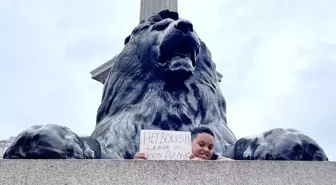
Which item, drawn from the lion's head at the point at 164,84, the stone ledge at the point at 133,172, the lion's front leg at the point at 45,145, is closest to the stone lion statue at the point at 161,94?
the lion's head at the point at 164,84

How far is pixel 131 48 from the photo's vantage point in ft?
12.4

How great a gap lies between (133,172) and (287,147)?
0.74 meters

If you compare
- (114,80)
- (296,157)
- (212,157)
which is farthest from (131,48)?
(296,157)

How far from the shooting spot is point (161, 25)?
3.66 m

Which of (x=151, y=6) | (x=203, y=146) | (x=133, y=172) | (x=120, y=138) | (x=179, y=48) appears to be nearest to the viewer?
(x=133, y=172)

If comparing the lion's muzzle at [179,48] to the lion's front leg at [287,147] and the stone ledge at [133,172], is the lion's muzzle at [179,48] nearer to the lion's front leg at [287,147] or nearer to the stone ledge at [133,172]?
the lion's front leg at [287,147]

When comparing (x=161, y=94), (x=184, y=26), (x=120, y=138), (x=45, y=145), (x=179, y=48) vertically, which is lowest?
(x=120, y=138)

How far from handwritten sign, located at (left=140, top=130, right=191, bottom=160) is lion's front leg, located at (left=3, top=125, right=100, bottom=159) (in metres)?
0.31

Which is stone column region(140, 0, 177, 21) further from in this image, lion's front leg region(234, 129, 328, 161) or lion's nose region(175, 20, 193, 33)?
lion's front leg region(234, 129, 328, 161)

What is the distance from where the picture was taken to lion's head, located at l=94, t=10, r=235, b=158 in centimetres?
Answer: 332

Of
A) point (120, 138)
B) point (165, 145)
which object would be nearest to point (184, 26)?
point (120, 138)

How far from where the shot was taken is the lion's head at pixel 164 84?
3.32m

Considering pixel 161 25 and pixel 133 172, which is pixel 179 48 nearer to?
pixel 161 25

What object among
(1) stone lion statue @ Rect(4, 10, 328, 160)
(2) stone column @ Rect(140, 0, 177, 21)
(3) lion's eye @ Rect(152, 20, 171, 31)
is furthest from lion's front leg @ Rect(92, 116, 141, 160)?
(2) stone column @ Rect(140, 0, 177, 21)
